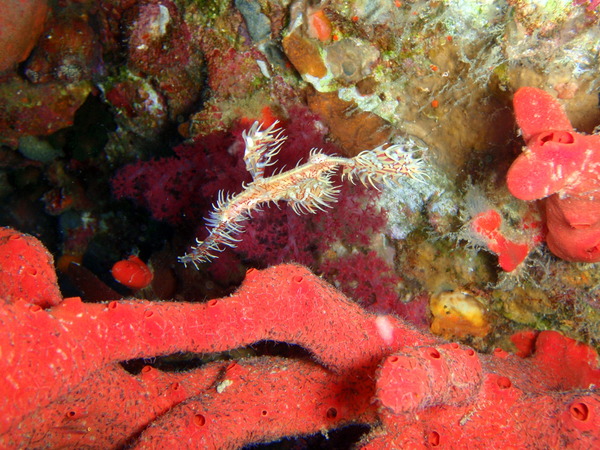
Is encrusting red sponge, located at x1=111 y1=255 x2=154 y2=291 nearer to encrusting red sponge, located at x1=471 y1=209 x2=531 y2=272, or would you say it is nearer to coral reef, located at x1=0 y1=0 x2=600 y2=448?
coral reef, located at x1=0 y1=0 x2=600 y2=448

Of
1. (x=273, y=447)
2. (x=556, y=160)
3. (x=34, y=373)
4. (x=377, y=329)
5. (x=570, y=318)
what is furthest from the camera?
(x=273, y=447)

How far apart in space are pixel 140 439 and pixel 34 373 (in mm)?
771

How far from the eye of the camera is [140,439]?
7.12 feet

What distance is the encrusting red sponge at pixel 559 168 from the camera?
2139 millimetres

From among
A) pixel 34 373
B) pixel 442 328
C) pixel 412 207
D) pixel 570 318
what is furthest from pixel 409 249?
pixel 34 373

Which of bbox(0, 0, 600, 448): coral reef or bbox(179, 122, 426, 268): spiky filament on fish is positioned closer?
bbox(0, 0, 600, 448): coral reef

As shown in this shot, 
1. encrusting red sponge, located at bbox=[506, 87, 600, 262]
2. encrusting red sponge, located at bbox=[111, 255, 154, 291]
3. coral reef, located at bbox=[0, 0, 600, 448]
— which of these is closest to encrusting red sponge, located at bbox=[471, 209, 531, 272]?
coral reef, located at bbox=[0, 0, 600, 448]

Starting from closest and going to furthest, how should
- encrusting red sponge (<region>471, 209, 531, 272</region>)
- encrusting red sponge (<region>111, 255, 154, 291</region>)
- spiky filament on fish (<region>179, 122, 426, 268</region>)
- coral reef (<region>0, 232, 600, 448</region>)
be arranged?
1. coral reef (<region>0, 232, 600, 448</region>)
2. spiky filament on fish (<region>179, 122, 426, 268</region>)
3. encrusting red sponge (<region>471, 209, 531, 272</region>)
4. encrusting red sponge (<region>111, 255, 154, 291</region>)

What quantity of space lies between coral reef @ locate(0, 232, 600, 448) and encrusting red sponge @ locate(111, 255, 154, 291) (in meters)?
2.32

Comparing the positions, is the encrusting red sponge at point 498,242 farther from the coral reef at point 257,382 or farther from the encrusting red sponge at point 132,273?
the encrusting red sponge at point 132,273

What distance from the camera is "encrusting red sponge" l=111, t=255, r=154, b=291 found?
179 inches

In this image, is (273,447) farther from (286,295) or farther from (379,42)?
(379,42)

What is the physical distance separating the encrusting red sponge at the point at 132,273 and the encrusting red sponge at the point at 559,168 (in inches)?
162

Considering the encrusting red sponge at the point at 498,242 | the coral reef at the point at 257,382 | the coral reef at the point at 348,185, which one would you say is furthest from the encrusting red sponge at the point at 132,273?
the encrusting red sponge at the point at 498,242
